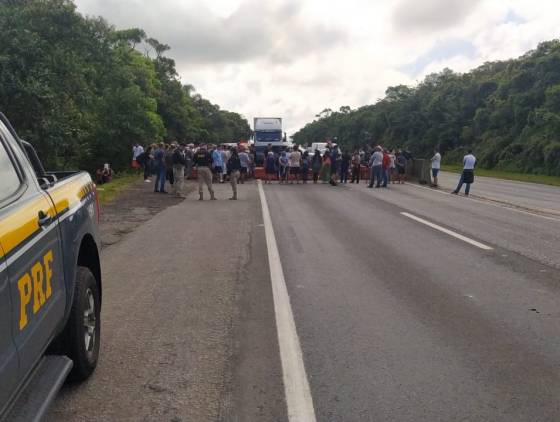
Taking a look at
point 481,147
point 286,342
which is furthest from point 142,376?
point 481,147

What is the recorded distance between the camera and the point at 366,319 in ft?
18.8

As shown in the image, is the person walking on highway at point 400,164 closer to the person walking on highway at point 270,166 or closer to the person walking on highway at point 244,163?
the person walking on highway at point 270,166

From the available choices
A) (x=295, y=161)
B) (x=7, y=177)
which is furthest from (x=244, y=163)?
(x=7, y=177)

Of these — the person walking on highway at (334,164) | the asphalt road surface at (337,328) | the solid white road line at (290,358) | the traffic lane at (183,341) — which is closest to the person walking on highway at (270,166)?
the person walking on highway at (334,164)

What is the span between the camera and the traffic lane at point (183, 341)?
3840 mm

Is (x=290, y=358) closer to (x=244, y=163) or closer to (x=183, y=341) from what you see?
(x=183, y=341)

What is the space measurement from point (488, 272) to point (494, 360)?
337 cm

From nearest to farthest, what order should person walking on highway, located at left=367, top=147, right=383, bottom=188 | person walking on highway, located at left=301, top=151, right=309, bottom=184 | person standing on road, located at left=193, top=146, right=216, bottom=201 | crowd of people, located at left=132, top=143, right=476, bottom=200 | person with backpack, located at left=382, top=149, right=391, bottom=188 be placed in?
person standing on road, located at left=193, top=146, right=216, bottom=201, crowd of people, located at left=132, top=143, right=476, bottom=200, person walking on highway, located at left=367, top=147, right=383, bottom=188, person with backpack, located at left=382, top=149, right=391, bottom=188, person walking on highway, located at left=301, top=151, right=309, bottom=184

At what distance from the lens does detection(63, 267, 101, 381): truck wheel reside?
3.99 metres

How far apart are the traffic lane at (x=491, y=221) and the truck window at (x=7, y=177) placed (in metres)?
7.23

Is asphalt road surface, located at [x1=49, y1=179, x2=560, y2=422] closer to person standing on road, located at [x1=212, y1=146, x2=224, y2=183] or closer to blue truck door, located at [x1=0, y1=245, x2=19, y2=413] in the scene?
blue truck door, located at [x1=0, y1=245, x2=19, y2=413]

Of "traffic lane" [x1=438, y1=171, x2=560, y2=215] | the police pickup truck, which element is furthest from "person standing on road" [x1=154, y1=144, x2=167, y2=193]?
the police pickup truck

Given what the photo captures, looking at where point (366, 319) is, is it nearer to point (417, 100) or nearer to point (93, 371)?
point (93, 371)

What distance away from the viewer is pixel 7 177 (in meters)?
3.43
